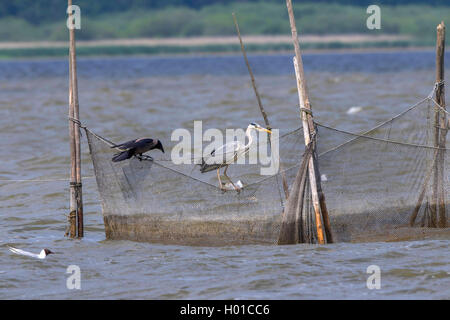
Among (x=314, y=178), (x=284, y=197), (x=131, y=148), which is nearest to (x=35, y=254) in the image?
(x=131, y=148)

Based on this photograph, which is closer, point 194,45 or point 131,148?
point 131,148

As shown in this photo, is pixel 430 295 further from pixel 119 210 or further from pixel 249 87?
pixel 249 87

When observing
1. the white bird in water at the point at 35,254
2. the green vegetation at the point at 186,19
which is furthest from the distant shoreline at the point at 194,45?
the white bird in water at the point at 35,254

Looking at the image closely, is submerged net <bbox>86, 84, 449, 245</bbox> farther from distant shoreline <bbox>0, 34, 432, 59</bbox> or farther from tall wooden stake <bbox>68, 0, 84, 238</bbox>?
distant shoreline <bbox>0, 34, 432, 59</bbox>

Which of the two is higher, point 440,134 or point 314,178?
point 440,134

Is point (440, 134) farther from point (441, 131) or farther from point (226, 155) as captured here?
point (226, 155)

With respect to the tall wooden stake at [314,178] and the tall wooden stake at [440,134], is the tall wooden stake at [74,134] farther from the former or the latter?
the tall wooden stake at [440,134]

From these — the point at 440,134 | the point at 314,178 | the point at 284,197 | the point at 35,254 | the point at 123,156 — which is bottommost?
the point at 35,254

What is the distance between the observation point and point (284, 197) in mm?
8547

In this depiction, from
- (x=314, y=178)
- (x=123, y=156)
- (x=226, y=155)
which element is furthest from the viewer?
(x=226, y=155)

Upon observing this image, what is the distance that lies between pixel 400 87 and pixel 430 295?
29118 millimetres

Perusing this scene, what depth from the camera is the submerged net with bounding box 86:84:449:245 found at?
8578mm

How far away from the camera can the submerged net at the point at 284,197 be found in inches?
338

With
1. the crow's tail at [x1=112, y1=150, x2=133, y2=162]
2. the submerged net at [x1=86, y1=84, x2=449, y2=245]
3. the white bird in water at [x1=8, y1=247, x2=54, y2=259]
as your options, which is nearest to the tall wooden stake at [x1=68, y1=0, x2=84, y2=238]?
the submerged net at [x1=86, y1=84, x2=449, y2=245]
